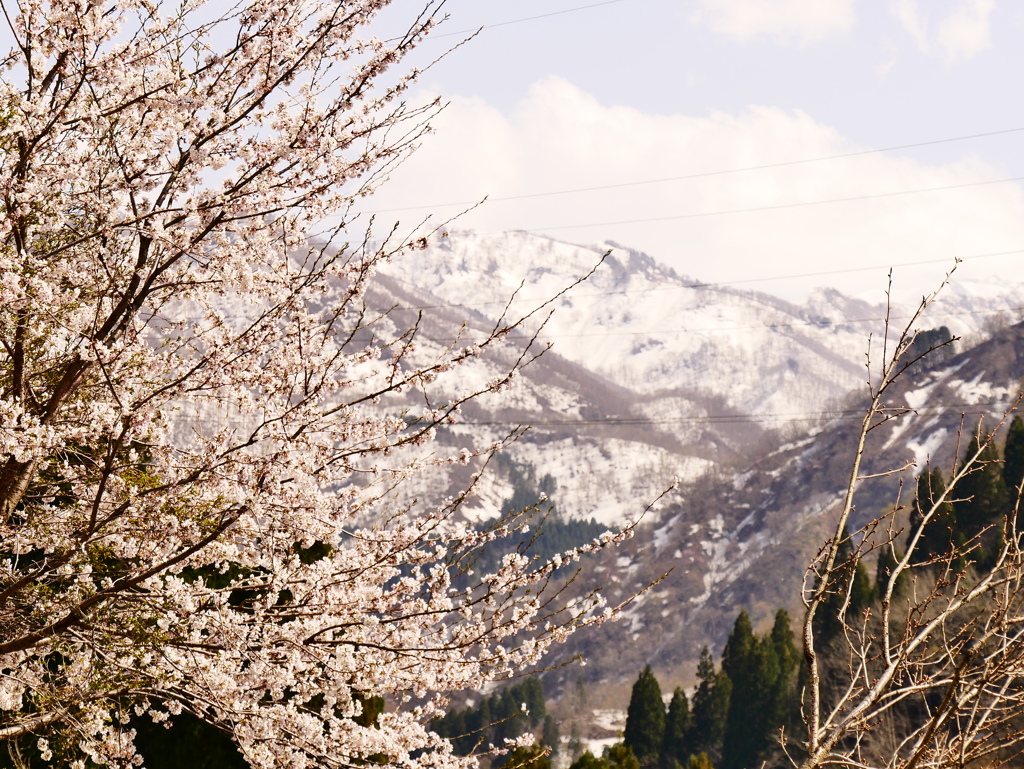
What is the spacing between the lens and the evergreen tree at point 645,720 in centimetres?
4547

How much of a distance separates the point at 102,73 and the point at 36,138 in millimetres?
487

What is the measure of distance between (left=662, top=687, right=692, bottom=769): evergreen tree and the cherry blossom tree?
4504 cm

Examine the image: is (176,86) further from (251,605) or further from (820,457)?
(820,457)

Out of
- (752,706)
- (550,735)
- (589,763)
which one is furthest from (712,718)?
(589,763)

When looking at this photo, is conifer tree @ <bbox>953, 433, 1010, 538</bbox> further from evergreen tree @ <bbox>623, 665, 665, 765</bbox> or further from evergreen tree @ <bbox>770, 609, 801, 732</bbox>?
evergreen tree @ <bbox>623, 665, 665, 765</bbox>

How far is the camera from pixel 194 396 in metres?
5.31

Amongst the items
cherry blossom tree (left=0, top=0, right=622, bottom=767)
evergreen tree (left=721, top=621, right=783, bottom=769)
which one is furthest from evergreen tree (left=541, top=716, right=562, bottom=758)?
cherry blossom tree (left=0, top=0, right=622, bottom=767)

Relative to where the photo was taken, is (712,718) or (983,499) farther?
(712,718)

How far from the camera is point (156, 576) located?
5152 mm

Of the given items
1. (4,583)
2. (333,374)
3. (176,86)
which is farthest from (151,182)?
(4,583)

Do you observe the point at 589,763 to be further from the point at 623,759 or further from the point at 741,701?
the point at 741,701

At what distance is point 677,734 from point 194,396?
46671mm

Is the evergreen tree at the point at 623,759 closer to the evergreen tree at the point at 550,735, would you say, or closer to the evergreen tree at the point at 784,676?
the evergreen tree at the point at 784,676

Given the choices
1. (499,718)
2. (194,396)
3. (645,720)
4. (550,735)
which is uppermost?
(194,396)
